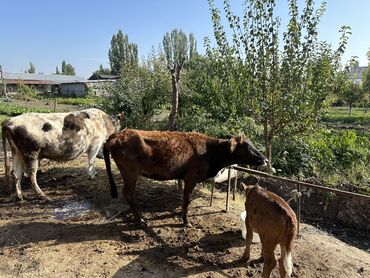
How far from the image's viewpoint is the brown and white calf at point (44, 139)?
7.26 metres

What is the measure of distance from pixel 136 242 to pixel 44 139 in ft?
10.6

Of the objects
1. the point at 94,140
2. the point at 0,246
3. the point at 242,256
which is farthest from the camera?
the point at 94,140

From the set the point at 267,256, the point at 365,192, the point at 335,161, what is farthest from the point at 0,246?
the point at 335,161

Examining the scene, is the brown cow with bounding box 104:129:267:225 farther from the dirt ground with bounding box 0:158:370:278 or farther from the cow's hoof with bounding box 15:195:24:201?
the cow's hoof with bounding box 15:195:24:201

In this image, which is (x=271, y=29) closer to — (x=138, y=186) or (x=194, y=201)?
(x=194, y=201)

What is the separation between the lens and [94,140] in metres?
8.95

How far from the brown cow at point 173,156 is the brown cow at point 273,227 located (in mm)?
1727

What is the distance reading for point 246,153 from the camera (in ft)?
21.5

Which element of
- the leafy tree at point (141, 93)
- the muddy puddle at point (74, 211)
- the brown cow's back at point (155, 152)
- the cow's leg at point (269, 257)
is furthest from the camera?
the leafy tree at point (141, 93)

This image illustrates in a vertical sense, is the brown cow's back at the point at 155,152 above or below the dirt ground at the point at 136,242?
above

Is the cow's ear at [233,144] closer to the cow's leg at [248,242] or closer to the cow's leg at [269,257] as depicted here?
the cow's leg at [248,242]

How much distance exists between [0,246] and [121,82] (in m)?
9.46

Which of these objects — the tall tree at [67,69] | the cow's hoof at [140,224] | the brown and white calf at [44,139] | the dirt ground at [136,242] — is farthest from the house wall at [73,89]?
the tall tree at [67,69]

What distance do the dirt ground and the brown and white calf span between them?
0.71 m
